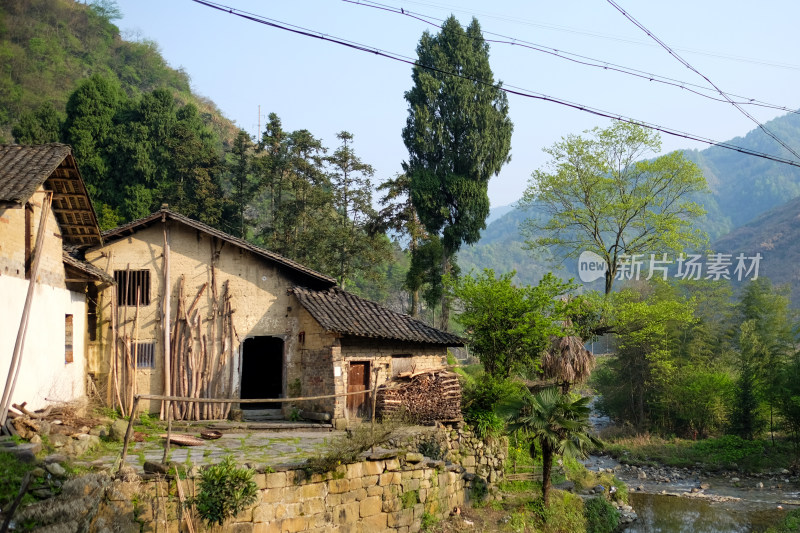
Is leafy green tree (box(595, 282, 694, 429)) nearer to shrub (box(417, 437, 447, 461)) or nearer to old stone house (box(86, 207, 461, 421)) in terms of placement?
shrub (box(417, 437, 447, 461))

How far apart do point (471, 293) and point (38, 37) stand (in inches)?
2144

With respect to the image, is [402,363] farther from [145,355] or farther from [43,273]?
[43,273]

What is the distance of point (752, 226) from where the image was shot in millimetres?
98438

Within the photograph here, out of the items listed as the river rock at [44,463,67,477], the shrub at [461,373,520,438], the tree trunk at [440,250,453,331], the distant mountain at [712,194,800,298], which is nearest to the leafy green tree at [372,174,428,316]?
the tree trunk at [440,250,453,331]

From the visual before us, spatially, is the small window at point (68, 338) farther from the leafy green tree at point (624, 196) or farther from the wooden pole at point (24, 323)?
the leafy green tree at point (624, 196)

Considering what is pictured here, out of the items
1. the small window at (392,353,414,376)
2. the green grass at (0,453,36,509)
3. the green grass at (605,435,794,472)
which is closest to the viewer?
the green grass at (0,453,36,509)

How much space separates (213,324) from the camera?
1736 centimetres

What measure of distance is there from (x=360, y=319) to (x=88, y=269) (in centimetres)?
693

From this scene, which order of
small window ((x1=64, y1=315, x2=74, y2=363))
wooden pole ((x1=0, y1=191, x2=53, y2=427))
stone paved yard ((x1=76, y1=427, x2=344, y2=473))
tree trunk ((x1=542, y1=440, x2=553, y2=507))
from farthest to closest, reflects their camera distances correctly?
1. tree trunk ((x1=542, y1=440, x2=553, y2=507))
2. small window ((x1=64, y1=315, x2=74, y2=363))
3. wooden pole ((x1=0, y1=191, x2=53, y2=427))
4. stone paved yard ((x1=76, y1=427, x2=344, y2=473))

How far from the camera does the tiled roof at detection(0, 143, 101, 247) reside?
447 inches

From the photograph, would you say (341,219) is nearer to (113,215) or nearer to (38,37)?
(113,215)

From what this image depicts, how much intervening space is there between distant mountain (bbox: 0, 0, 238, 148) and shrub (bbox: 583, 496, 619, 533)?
4218 centimetres

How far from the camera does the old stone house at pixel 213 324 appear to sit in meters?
A: 16.8

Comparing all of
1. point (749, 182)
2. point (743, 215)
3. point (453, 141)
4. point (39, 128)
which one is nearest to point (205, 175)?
point (39, 128)
